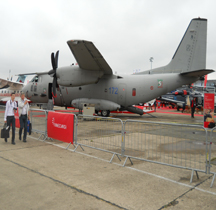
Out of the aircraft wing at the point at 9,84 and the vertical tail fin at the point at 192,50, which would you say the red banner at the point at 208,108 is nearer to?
the vertical tail fin at the point at 192,50

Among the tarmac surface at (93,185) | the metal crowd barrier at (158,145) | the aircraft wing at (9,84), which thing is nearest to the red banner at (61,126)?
the metal crowd barrier at (158,145)

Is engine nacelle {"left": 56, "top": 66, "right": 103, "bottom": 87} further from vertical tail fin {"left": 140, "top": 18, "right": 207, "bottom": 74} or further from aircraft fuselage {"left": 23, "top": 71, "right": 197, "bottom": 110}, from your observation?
vertical tail fin {"left": 140, "top": 18, "right": 207, "bottom": 74}

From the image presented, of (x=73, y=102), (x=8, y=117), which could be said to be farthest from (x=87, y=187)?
(x=73, y=102)

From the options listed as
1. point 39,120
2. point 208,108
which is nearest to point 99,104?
point 39,120

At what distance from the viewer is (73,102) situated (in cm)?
1781

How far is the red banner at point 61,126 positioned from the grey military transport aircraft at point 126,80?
8498 mm

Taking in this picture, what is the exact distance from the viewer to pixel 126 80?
58.4 feet

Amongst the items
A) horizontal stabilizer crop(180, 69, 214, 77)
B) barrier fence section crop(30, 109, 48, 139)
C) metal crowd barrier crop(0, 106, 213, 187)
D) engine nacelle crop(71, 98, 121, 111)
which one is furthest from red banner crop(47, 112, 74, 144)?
horizontal stabilizer crop(180, 69, 214, 77)

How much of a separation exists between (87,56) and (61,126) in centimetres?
851

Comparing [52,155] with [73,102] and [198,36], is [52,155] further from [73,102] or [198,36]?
[198,36]

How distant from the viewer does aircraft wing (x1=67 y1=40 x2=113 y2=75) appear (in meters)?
13.6

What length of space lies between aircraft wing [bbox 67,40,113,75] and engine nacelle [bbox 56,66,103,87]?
0.50 m

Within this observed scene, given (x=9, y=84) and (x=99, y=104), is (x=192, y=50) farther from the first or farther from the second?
(x=9, y=84)

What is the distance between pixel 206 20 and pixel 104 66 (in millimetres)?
10116
